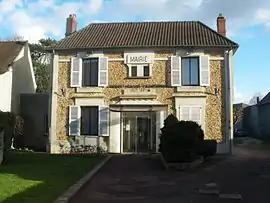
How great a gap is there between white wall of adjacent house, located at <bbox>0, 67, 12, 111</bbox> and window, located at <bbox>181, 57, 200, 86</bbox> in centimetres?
1122

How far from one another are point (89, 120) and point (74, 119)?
893 mm

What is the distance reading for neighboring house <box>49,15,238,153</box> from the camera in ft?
76.8

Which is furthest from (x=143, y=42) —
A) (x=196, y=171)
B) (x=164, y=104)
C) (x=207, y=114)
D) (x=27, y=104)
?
(x=196, y=171)

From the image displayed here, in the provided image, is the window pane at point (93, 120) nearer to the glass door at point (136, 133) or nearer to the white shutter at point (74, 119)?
the white shutter at point (74, 119)

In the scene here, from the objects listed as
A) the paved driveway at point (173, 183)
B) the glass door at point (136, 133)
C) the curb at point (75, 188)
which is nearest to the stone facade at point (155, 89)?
the glass door at point (136, 133)

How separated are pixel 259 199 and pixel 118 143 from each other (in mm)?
14321

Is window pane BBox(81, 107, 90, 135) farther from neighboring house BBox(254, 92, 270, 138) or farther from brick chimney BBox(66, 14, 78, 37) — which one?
neighboring house BBox(254, 92, 270, 138)

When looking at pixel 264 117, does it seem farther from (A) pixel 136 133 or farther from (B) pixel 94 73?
(B) pixel 94 73

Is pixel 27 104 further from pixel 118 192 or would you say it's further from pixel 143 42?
pixel 118 192

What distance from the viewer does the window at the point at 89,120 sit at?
79.4 ft

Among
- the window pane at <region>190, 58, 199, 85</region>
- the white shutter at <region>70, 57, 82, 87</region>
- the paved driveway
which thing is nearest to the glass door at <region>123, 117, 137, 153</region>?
A: the white shutter at <region>70, 57, 82, 87</region>

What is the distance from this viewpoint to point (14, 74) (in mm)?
27422

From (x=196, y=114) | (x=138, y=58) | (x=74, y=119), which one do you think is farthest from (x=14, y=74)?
(x=196, y=114)

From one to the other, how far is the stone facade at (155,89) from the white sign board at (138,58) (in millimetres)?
351
